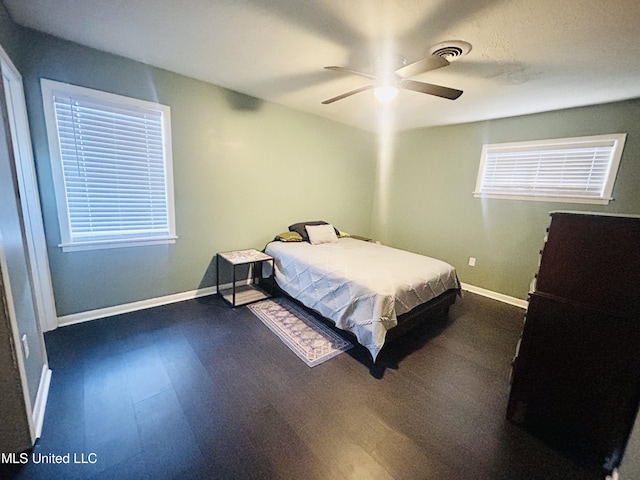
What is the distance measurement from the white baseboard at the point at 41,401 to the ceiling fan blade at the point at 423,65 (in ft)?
9.96

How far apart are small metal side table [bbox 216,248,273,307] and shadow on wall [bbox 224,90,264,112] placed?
1767 millimetres

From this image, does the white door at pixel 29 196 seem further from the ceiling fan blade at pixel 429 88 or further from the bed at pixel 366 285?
the ceiling fan blade at pixel 429 88

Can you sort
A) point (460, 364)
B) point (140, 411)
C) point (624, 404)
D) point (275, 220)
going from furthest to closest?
point (275, 220)
point (460, 364)
point (140, 411)
point (624, 404)

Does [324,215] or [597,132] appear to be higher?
[597,132]

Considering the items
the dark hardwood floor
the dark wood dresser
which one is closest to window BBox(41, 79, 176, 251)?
the dark hardwood floor

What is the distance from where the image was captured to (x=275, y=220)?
3.69m

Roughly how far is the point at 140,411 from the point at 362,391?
1.43m

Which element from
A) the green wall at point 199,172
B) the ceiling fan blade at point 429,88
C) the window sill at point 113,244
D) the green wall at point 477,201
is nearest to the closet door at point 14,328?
the window sill at point 113,244

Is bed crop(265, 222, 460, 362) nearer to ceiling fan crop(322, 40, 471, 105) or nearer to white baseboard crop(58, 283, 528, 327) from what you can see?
white baseboard crop(58, 283, 528, 327)

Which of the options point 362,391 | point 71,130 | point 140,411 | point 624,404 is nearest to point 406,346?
point 362,391

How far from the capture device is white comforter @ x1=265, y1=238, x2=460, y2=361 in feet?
6.81

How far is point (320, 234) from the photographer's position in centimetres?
364

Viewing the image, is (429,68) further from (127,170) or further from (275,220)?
(127,170)

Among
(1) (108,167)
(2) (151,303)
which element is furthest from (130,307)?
(1) (108,167)
